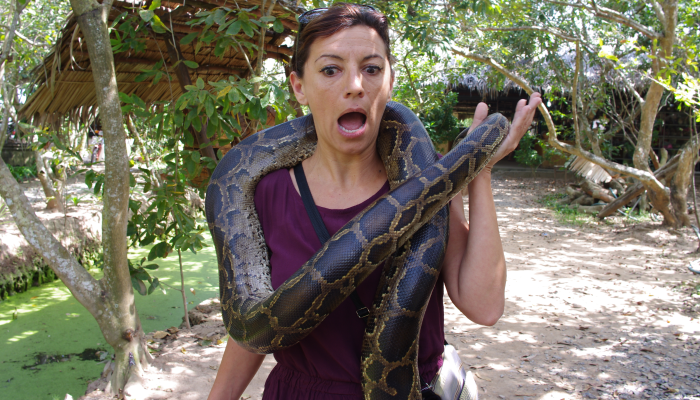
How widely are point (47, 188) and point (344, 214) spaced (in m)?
10.3

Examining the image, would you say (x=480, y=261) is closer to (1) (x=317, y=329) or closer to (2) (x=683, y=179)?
(1) (x=317, y=329)

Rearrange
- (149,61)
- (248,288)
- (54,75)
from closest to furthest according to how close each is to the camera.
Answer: (248,288) < (54,75) < (149,61)

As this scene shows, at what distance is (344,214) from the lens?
1.91 metres

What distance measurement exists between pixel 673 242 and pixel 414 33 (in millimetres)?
7174

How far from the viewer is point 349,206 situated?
1930 mm

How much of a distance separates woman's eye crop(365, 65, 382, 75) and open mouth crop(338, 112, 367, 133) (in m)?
0.17

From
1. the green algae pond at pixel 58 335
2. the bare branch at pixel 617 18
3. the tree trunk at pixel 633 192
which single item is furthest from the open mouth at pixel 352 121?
the tree trunk at pixel 633 192

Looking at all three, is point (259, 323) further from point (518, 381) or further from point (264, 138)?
point (518, 381)

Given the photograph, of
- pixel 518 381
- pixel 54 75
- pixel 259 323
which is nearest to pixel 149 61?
pixel 54 75

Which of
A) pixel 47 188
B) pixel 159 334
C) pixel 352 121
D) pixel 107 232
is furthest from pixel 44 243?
pixel 47 188

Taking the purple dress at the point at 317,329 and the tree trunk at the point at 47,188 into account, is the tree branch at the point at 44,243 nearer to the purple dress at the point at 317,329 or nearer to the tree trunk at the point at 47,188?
the purple dress at the point at 317,329

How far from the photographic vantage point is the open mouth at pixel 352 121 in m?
1.85

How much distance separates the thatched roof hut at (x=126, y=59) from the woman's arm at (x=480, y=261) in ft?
9.08

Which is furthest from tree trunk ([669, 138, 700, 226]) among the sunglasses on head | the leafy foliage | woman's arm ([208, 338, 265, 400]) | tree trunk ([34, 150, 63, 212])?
tree trunk ([34, 150, 63, 212])
